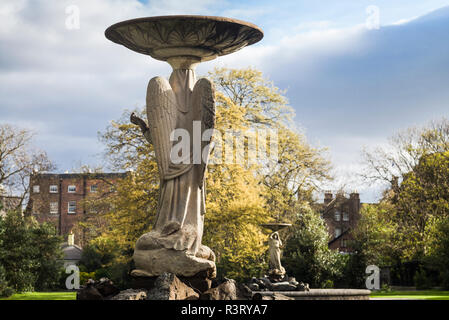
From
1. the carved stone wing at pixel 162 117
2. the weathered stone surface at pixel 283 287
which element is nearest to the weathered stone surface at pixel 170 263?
the carved stone wing at pixel 162 117

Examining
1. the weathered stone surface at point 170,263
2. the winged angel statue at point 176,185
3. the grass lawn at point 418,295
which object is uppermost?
the winged angel statue at point 176,185

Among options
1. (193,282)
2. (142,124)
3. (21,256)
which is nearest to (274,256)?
(21,256)

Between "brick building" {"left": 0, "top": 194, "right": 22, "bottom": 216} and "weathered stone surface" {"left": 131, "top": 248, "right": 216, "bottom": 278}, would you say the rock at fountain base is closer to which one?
"weathered stone surface" {"left": 131, "top": 248, "right": 216, "bottom": 278}

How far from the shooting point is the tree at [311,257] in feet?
101

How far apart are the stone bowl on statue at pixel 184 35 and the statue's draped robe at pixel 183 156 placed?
609 mm

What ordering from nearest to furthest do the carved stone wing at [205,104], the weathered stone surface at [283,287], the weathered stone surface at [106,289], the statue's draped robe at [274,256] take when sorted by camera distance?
the weathered stone surface at [106,289] → the carved stone wing at [205,104] → the weathered stone surface at [283,287] → the statue's draped robe at [274,256]

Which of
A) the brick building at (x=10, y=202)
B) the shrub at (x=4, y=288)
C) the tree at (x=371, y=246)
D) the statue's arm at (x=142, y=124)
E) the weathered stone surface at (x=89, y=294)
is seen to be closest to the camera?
the weathered stone surface at (x=89, y=294)

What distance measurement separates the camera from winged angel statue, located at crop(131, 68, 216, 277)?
9562 mm

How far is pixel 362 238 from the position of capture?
108 ft

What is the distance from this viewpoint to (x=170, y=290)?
28.3ft

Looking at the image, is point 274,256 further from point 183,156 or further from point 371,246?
point 183,156

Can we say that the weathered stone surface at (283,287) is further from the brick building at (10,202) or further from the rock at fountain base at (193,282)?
the brick building at (10,202)

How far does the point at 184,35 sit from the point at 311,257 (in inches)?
897

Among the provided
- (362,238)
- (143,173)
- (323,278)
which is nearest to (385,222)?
(362,238)
